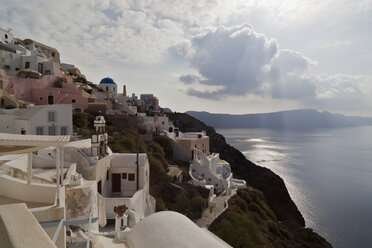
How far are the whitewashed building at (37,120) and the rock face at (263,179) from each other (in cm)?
3852

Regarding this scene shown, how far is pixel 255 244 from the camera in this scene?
839 inches

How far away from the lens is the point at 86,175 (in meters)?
13.2

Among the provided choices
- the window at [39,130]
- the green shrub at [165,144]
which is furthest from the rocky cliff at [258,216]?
the window at [39,130]

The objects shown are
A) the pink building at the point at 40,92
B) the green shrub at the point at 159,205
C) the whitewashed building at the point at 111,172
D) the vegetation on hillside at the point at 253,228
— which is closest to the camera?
the whitewashed building at the point at 111,172

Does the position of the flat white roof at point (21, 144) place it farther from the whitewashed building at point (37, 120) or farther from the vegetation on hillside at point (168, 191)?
the vegetation on hillside at point (168, 191)

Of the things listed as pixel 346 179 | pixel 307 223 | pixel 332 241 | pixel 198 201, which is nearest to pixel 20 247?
pixel 198 201

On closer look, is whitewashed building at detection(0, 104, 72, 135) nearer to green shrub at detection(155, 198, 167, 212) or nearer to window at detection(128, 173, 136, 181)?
window at detection(128, 173, 136, 181)

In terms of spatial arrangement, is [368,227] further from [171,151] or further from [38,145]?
[38,145]

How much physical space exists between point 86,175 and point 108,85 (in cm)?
4246

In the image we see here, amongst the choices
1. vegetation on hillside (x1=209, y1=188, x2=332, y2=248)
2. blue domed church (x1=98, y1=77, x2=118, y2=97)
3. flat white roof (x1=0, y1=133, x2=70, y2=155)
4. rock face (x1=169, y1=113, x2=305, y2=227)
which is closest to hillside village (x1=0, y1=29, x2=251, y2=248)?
flat white roof (x1=0, y1=133, x2=70, y2=155)

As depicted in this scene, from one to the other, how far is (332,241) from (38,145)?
4528 cm

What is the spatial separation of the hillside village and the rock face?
15.7 metres

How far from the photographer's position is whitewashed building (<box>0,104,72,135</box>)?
17594 mm

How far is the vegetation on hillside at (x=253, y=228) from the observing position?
2122cm
